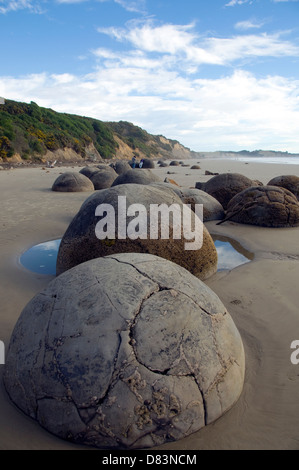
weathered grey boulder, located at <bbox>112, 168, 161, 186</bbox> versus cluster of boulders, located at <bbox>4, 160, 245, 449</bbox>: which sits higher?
weathered grey boulder, located at <bbox>112, 168, 161, 186</bbox>

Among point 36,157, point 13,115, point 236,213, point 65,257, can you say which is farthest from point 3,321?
point 13,115

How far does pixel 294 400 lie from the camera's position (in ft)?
8.21

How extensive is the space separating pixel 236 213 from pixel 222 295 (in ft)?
14.1

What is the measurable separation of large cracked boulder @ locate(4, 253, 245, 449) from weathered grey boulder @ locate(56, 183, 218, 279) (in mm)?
1806

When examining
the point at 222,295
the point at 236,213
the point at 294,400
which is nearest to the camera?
the point at 294,400

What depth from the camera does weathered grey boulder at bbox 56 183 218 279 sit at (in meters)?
4.31

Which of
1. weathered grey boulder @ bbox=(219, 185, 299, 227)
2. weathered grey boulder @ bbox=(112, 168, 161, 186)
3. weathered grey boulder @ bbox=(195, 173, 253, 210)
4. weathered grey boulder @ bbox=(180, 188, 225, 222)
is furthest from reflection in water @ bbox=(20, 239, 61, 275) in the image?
weathered grey boulder @ bbox=(195, 173, 253, 210)

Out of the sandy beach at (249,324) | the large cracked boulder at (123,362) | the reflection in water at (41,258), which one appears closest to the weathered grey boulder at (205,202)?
the sandy beach at (249,324)

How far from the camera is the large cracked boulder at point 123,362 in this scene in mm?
2008

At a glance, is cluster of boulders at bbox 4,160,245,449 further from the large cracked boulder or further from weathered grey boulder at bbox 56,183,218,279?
weathered grey boulder at bbox 56,183,218,279

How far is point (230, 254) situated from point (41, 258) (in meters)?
3.15

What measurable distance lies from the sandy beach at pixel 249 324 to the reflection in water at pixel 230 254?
142 millimetres

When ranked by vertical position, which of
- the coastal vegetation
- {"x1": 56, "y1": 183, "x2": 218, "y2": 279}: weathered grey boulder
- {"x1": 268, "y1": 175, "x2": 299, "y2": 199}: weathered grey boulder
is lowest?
{"x1": 56, "y1": 183, "x2": 218, "y2": 279}: weathered grey boulder

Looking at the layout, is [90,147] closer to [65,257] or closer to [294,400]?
[65,257]
